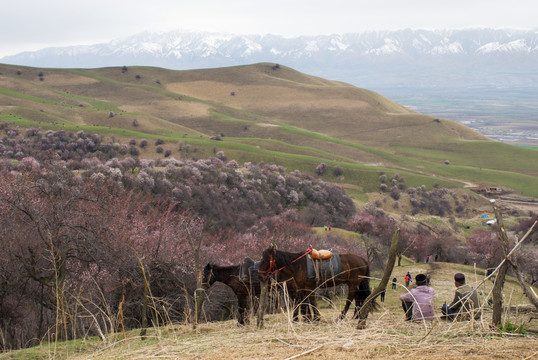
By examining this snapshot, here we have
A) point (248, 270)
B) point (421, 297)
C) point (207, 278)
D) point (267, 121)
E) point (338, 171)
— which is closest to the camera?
point (421, 297)

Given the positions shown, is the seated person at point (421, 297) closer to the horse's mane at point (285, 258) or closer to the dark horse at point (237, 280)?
the horse's mane at point (285, 258)

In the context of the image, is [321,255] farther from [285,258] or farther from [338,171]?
[338,171]

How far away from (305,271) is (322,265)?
0.42m

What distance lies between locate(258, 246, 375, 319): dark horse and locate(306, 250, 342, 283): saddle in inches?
3.9

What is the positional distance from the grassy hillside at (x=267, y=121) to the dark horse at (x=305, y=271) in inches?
2373

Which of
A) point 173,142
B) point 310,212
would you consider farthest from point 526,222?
point 173,142

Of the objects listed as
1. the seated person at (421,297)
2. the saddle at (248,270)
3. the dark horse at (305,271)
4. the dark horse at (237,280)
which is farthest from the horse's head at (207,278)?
the seated person at (421,297)

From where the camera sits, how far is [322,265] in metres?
11.3

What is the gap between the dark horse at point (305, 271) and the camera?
10.5 metres

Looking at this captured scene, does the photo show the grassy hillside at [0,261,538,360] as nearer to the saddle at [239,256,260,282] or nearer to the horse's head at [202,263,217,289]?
the saddle at [239,256,260,282]

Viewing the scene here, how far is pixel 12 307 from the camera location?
16.9 meters

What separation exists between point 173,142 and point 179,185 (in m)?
30.7

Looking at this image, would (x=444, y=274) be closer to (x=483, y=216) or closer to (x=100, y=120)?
(x=483, y=216)

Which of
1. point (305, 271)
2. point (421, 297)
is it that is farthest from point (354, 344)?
point (305, 271)
